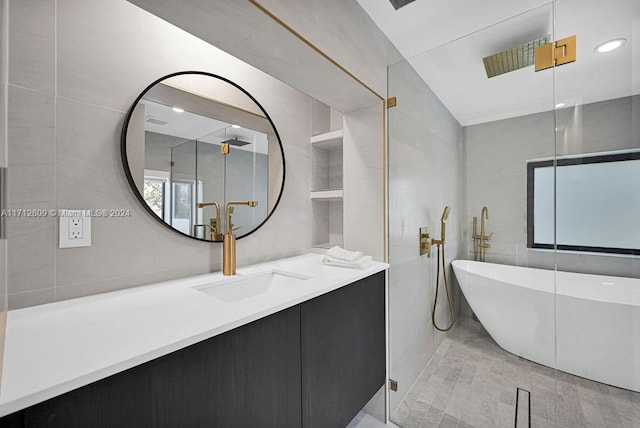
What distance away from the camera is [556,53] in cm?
125

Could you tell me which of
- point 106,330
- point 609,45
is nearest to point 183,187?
point 106,330

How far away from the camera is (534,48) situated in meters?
1.31

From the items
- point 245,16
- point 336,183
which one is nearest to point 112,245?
point 245,16

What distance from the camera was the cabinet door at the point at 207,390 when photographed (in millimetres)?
570

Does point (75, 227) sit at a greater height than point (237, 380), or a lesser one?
greater

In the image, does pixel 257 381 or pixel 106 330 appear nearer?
pixel 106 330

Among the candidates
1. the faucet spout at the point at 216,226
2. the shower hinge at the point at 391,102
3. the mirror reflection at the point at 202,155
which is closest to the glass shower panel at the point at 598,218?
the shower hinge at the point at 391,102

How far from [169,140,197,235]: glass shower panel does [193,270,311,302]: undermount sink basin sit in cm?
29

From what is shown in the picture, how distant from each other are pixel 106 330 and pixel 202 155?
0.91 meters

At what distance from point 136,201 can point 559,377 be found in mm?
1978

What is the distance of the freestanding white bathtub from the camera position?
3.75 feet

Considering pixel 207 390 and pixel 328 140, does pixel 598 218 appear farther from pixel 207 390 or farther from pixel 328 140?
pixel 207 390

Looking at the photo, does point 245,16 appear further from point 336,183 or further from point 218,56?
point 336,183

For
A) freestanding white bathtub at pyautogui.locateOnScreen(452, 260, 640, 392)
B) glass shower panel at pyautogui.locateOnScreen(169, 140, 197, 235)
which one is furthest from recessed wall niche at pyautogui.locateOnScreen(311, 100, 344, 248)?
freestanding white bathtub at pyautogui.locateOnScreen(452, 260, 640, 392)
